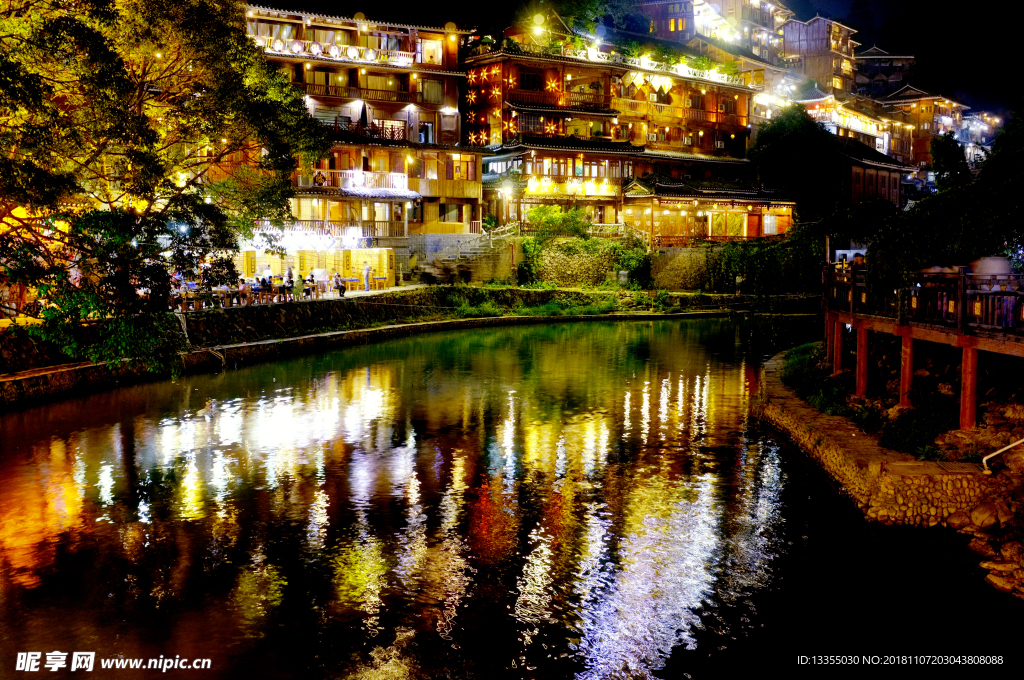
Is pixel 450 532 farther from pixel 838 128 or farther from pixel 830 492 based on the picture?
pixel 838 128

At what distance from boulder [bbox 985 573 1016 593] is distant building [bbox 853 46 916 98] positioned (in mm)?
98160

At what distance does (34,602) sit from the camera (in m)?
13.2

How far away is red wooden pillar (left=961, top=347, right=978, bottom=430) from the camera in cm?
1658

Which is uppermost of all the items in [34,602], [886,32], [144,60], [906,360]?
[886,32]

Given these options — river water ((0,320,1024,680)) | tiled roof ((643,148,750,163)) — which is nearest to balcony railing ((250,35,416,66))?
tiled roof ((643,148,750,163))

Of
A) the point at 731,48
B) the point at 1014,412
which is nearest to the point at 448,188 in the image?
the point at 731,48

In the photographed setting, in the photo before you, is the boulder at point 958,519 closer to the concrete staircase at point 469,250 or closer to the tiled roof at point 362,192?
the concrete staircase at point 469,250

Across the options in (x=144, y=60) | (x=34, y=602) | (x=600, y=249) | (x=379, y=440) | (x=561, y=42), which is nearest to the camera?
(x=34, y=602)

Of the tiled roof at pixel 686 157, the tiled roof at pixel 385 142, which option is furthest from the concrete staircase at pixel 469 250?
the tiled roof at pixel 686 157

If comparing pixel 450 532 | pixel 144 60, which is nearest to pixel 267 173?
pixel 144 60

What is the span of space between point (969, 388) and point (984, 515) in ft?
9.58

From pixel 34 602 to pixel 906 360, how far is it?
1835 centimetres

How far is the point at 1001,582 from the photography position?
13289 millimetres

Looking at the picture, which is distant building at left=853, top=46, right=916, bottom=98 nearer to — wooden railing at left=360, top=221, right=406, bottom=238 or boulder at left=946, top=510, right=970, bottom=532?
wooden railing at left=360, top=221, right=406, bottom=238
